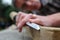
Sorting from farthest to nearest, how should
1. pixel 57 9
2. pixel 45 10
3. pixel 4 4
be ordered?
1. pixel 4 4
2. pixel 45 10
3. pixel 57 9

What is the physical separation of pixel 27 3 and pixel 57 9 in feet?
0.98

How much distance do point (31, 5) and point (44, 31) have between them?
2.93ft

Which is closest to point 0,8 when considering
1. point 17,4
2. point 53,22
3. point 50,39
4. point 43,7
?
point 17,4

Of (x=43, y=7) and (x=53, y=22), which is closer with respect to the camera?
(x=53, y=22)

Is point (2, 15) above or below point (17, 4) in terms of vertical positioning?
below

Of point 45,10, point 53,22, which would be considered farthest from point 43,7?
point 53,22

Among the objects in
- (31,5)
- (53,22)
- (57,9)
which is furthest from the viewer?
(31,5)

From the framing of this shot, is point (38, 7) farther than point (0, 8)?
No

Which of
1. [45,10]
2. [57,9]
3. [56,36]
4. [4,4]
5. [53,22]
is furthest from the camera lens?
[4,4]

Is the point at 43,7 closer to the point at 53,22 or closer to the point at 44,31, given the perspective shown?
the point at 53,22

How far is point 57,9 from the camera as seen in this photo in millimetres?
923

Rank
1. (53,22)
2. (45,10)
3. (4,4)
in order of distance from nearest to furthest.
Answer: (53,22)
(45,10)
(4,4)

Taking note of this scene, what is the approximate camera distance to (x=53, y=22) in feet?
1.40

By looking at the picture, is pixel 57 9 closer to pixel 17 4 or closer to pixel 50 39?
pixel 17 4
